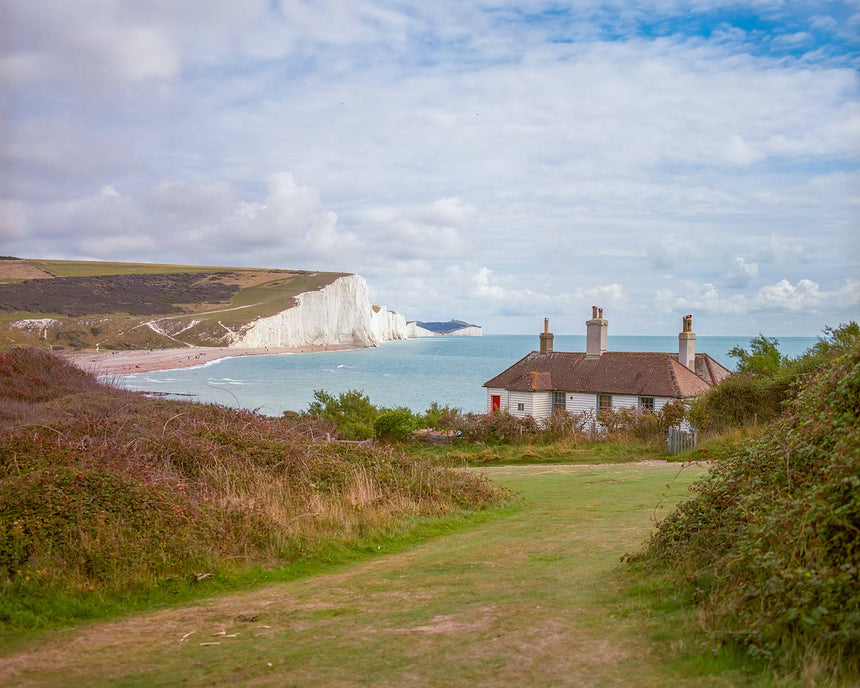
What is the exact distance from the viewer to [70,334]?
362ft

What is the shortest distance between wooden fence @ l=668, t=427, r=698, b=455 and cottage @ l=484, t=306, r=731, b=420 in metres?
8.51

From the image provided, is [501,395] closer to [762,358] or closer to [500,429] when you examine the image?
[500,429]

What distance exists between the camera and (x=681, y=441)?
2498 centimetres

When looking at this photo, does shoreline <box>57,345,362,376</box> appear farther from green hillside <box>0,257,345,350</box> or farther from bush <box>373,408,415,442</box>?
bush <box>373,408,415,442</box>

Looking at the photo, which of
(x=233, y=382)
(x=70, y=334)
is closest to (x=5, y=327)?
(x=70, y=334)

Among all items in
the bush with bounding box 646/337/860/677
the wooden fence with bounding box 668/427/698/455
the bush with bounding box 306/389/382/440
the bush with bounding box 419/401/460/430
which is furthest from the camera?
the bush with bounding box 419/401/460/430

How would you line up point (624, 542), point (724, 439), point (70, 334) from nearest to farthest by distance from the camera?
point (624, 542)
point (724, 439)
point (70, 334)

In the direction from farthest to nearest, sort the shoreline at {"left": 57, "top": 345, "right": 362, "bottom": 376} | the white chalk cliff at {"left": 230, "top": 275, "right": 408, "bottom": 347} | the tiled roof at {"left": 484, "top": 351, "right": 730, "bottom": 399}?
the white chalk cliff at {"left": 230, "top": 275, "right": 408, "bottom": 347} < the shoreline at {"left": 57, "top": 345, "right": 362, "bottom": 376} < the tiled roof at {"left": 484, "top": 351, "right": 730, "bottom": 399}

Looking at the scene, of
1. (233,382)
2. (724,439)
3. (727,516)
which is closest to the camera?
(727,516)

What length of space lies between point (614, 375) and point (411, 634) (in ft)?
105

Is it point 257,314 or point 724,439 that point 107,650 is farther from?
point 257,314

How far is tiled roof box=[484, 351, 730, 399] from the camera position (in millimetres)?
35031

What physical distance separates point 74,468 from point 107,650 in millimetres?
3902

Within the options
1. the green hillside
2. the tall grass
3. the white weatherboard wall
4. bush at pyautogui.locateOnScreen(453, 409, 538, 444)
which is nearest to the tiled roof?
the white weatherboard wall
